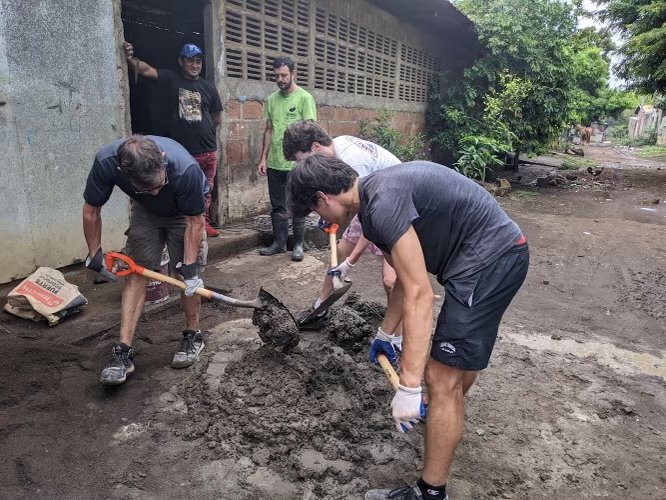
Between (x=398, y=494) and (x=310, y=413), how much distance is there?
0.71 m

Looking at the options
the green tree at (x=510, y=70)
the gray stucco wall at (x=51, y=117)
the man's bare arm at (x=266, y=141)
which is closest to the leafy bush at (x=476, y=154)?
the green tree at (x=510, y=70)

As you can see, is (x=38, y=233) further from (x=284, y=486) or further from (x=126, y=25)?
(x=126, y=25)

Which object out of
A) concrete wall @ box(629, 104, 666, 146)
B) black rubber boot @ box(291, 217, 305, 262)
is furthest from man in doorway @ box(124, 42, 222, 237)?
concrete wall @ box(629, 104, 666, 146)

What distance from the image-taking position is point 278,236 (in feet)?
17.9

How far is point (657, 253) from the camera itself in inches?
263

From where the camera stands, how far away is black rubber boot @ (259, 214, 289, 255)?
540 cm

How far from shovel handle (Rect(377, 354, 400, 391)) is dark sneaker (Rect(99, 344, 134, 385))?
1.49m

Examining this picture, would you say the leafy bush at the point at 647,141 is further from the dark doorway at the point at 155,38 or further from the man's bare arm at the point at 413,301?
the man's bare arm at the point at 413,301

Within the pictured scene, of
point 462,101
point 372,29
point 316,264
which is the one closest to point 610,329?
point 316,264

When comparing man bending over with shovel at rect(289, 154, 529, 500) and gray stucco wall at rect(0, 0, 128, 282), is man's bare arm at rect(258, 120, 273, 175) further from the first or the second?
man bending over with shovel at rect(289, 154, 529, 500)

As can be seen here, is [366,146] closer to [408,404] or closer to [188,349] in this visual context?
[188,349]

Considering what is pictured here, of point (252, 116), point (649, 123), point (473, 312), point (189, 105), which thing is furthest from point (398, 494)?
point (649, 123)

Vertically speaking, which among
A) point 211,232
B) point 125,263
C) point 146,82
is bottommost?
point 211,232

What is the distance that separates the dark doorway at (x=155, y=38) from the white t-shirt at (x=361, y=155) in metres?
2.44
